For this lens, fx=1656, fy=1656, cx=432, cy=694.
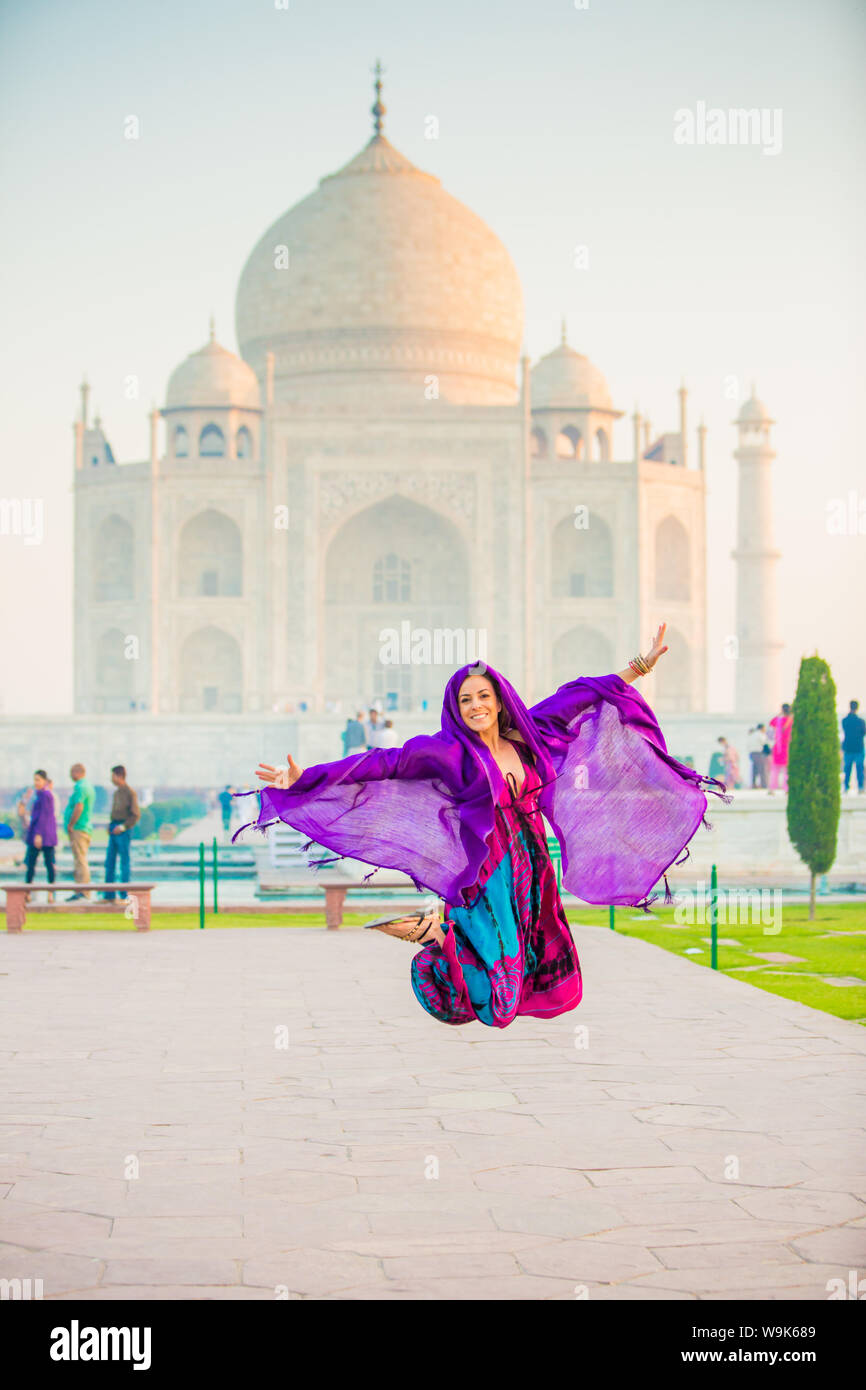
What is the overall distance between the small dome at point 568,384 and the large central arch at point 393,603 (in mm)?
3539

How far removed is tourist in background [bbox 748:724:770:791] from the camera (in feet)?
60.0

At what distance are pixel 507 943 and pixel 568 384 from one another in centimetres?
3122

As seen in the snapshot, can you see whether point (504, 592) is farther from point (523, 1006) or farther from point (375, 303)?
point (523, 1006)

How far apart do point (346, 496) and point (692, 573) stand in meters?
7.16

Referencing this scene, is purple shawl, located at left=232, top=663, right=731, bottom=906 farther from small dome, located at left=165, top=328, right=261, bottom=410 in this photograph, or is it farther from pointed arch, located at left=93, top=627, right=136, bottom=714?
small dome, located at left=165, top=328, right=261, bottom=410

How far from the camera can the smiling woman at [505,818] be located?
3.58 metres

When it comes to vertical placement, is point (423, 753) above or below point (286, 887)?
above

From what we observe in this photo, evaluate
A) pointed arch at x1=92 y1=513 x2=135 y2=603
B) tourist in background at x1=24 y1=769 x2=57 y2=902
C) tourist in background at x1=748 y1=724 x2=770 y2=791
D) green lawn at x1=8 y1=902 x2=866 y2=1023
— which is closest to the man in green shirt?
→ tourist in background at x1=24 y1=769 x2=57 y2=902

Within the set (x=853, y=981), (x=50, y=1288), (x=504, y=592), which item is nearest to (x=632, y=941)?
(x=853, y=981)

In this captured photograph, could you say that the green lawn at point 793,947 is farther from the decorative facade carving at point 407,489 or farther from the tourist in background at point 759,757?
the decorative facade carving at point 407,489


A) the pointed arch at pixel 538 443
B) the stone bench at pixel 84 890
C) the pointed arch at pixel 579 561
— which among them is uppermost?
the pointed arch at pixel 538 443

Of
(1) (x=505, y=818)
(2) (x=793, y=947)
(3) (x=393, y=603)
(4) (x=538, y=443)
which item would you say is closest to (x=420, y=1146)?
(1) (x=505, y=818)

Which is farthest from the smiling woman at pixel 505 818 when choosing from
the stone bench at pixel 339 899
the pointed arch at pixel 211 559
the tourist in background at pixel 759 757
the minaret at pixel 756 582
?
the pointed arch at pixel 211 559
